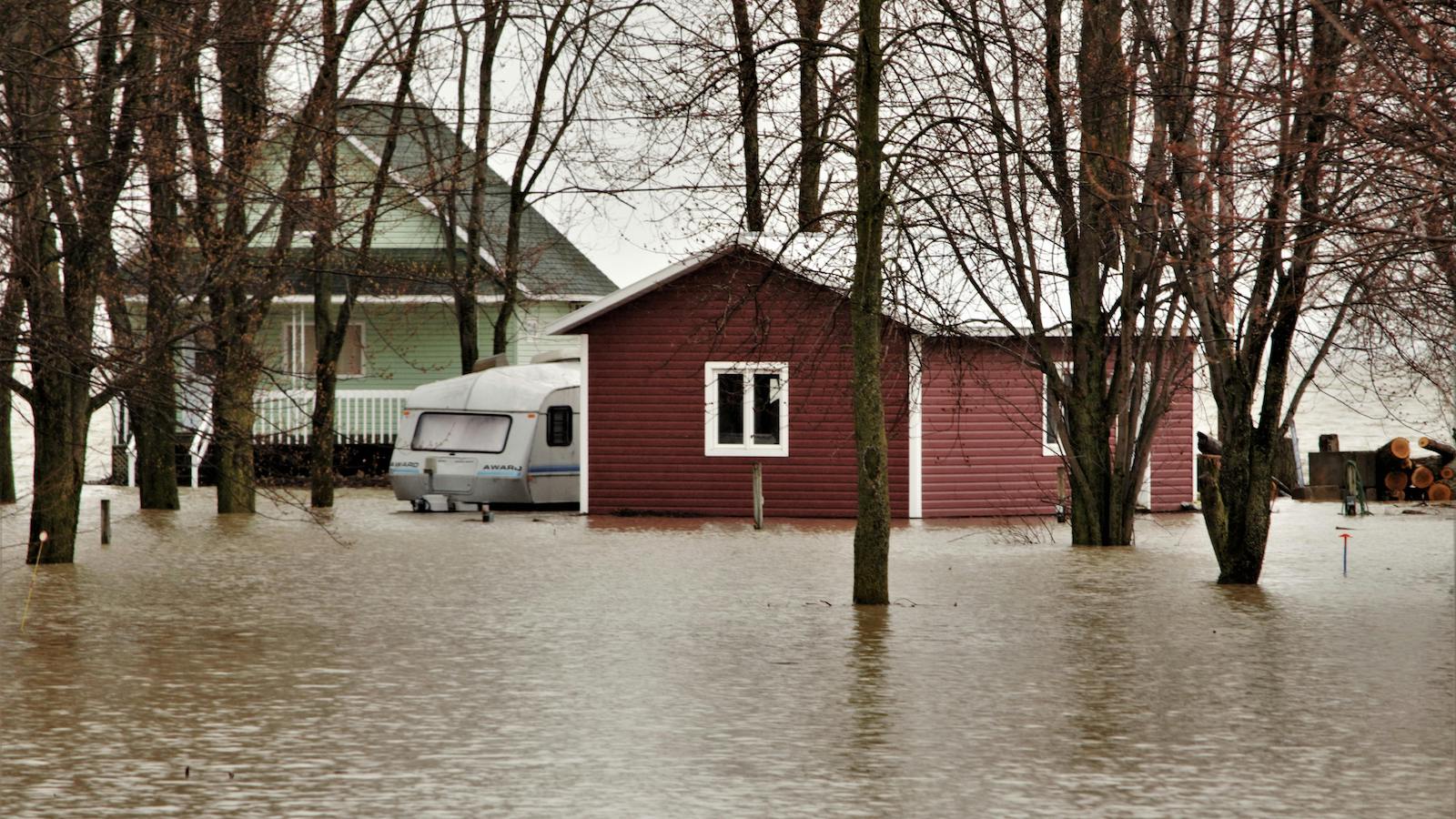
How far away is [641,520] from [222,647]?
18.0m

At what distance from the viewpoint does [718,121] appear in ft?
71.1

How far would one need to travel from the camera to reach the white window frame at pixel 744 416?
113 ft

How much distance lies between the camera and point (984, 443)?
34.3 meters

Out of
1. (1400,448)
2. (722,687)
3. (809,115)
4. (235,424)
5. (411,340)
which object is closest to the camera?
(722,687)

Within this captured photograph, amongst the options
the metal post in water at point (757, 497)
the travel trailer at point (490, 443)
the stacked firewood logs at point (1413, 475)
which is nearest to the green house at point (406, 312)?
the travel trailer at point (490, 443)

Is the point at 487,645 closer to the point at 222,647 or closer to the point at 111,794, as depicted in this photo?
the point at 222,647

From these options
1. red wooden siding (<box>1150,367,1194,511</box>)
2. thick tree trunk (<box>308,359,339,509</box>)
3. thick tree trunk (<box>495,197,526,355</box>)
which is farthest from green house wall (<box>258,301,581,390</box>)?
red wooden siding (<box>1150,367,1194,511</box>)

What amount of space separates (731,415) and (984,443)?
433cm

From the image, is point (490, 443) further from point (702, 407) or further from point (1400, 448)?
point (1400, 448)

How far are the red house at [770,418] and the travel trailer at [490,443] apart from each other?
1.45m

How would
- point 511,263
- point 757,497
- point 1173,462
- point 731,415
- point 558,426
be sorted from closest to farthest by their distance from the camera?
point 757,497 < point 731,415 < point 1173,462 < point 558,426 < point 511,263

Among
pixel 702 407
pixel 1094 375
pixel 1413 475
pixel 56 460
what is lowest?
pixel 1413 475

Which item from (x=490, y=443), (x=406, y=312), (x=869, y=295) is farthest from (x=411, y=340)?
(x=869, y=295)

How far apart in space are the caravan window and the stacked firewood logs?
17.0 metres
